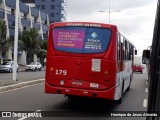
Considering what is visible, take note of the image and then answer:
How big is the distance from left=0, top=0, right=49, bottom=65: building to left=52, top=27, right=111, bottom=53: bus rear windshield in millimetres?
47382

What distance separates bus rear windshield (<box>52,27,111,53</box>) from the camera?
37.6ft

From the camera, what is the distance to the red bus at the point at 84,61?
11172mm

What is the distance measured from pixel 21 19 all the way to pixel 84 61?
66424 millimetres

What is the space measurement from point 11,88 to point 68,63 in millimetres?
7314

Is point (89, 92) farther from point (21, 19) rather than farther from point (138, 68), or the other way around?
point (21, 19)

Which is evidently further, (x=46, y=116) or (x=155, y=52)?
(x=46, y=116)

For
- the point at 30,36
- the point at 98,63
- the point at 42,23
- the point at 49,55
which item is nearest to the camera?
the point at 98,63

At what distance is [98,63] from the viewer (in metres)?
11.3

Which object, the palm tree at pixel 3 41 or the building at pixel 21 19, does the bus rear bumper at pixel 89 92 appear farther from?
the building at pixel 21 19

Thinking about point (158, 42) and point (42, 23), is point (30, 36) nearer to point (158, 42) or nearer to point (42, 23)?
point (42, 23)

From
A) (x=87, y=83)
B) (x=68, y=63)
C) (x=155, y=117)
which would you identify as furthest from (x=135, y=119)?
(x=155, y=117)

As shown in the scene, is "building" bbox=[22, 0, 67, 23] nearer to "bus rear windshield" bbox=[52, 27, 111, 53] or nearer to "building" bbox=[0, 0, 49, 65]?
"building" bbox=[0, 0, 49, 65]

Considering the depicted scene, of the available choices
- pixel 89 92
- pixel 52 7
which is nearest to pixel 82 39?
pixel 89 92

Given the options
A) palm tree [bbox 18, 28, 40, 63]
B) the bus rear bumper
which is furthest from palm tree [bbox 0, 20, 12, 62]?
the bus rear bumper
